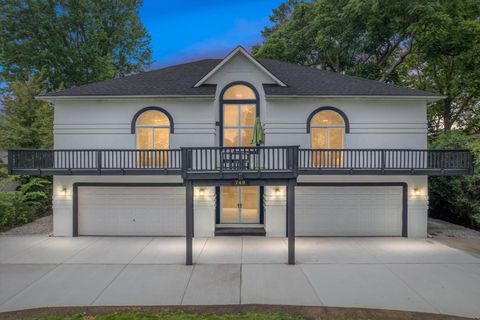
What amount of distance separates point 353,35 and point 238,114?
16.6 meters

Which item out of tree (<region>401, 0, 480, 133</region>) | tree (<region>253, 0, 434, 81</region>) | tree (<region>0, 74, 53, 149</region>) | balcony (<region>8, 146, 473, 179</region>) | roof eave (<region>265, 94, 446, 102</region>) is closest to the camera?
balcony (<region>8, 146, 473, 179</region>)

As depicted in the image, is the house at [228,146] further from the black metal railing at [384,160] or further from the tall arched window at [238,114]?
the black metal railing at [384,160]

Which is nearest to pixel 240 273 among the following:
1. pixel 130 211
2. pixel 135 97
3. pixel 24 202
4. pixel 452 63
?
pixel 130 211

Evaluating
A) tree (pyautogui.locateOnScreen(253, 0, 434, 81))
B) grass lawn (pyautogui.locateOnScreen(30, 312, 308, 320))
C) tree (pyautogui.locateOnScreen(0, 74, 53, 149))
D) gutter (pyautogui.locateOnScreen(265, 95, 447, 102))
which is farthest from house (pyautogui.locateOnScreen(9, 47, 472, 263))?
tree (pyautogui.locateOnScreen(253, 0, 434, 81))

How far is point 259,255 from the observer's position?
10.3 m

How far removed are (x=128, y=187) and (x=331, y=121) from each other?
10273 millimetres

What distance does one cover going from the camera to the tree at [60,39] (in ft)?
75.3

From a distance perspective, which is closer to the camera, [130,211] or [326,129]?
[326,129]

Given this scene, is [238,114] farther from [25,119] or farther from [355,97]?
[25,119]

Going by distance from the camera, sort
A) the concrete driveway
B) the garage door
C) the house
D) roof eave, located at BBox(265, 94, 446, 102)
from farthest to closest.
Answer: the garage door
the house
roof eave, located at BBox(265, 94, 446, 102)
the concrete driveway

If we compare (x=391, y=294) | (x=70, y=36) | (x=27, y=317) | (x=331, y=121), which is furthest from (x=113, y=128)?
(x=70, y=36)

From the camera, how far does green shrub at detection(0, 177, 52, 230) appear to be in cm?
1395

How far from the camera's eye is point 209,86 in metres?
12.9

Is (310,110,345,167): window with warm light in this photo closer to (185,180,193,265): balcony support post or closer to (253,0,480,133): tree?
(185,180,193,265): balcony support post
